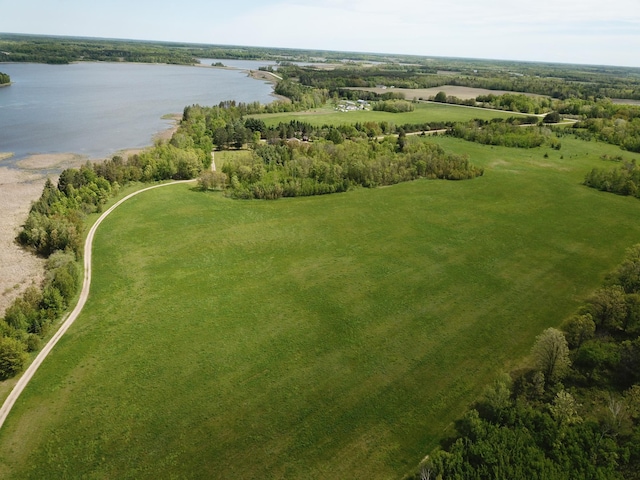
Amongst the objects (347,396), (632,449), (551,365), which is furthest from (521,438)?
(347,396)

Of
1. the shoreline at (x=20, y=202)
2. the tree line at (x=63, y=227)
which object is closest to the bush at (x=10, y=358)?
the tree line at (x=63, y=227)

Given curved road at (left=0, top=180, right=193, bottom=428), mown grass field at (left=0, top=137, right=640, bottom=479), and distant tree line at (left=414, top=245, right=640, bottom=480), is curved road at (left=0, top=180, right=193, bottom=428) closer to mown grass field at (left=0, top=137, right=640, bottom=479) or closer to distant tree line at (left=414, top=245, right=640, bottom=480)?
mown grass field at (left=0, top=137, right=640, bottom=479)

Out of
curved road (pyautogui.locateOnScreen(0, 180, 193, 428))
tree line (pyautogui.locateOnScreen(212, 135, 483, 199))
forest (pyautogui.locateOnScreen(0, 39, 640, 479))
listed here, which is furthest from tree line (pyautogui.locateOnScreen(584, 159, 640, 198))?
curved road (pyautogui.locateOnScreen(0, 180, 193, 428))

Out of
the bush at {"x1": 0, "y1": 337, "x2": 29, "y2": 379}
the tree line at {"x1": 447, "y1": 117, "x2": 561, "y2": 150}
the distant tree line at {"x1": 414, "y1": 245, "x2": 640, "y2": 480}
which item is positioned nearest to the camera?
the distant tree line at {"x1": 414, "y1": 245, "x2": 640, "y2": 480}

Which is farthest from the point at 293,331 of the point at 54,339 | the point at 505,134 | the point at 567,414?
the point at 505,134

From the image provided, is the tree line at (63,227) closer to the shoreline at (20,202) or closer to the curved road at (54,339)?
the curved road at (54,339)

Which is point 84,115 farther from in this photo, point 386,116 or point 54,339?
point 54,339
